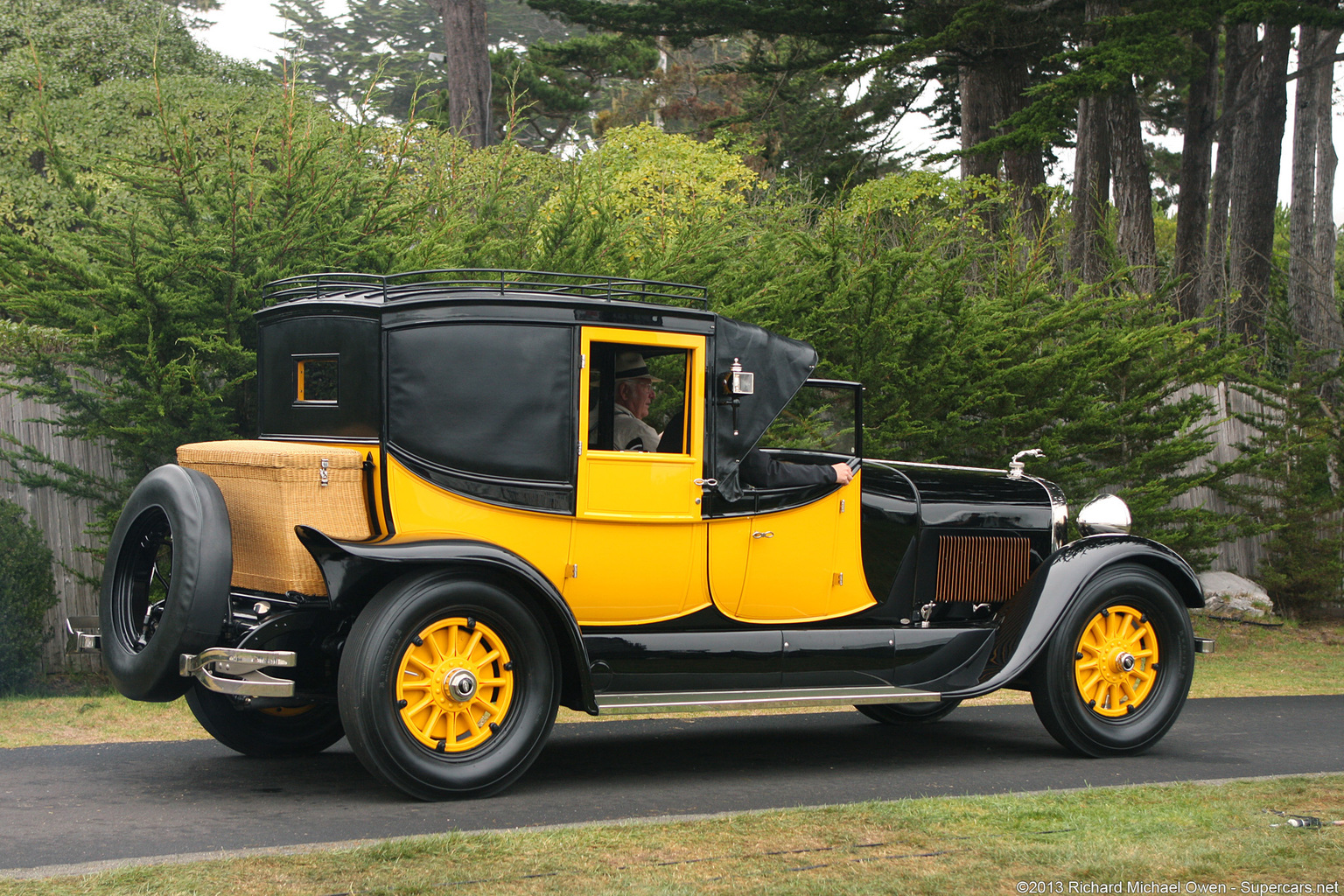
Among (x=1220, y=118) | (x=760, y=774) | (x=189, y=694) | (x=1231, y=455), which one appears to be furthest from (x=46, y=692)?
(x=1220, y=118)

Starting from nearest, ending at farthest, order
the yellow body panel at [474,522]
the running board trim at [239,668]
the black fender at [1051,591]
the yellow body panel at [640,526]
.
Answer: the running board trim at [239,668], the yellow body panel at [474,522], the yellow body panel at [640,526], the black fender at [1051,591]

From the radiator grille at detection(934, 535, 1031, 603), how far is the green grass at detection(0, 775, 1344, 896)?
74.0 inches

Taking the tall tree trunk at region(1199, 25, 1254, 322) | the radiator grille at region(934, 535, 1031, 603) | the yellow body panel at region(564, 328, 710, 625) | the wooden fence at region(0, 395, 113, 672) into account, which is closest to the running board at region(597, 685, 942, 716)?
the yellow body panel at region(564, 328, 710, 625)

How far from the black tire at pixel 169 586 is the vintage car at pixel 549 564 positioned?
12mm

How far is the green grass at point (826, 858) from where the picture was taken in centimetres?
403

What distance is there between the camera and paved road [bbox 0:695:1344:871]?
4852 millimetres

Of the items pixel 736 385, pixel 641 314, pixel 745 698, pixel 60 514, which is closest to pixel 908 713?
pixel 745 698

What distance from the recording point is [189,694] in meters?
6.15

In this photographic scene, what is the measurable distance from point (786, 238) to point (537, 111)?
23018 millimetres

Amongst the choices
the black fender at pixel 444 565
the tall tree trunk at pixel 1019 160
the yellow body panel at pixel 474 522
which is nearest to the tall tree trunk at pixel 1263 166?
the tall tree trunk at pixel 1019 160

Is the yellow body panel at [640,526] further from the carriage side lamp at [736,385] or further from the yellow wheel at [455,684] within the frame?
the yellow wheel at [455,684]

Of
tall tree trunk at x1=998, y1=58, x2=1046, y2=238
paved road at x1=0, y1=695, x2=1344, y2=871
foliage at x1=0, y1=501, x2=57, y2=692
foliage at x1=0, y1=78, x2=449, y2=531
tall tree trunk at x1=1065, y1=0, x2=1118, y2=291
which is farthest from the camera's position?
tall tree trunk at x1=998, y1=58, x2=1046, y2=238

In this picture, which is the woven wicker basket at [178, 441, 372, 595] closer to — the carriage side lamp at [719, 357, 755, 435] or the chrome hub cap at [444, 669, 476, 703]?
the chrome hub cap at [444, 669, 476, 703]

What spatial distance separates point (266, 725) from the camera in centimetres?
636
